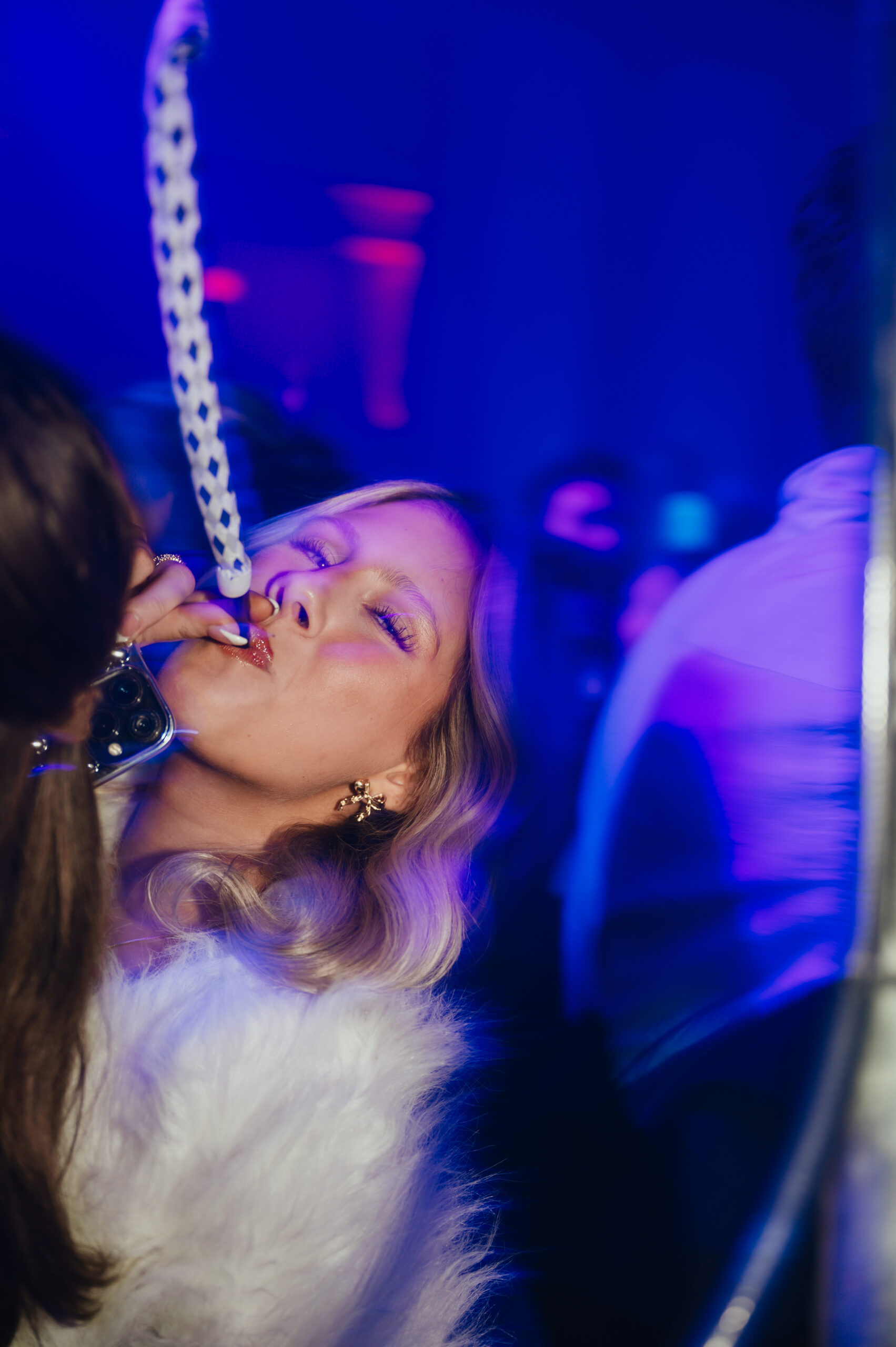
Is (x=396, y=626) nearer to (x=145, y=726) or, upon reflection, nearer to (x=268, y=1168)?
(x=145, y=726)

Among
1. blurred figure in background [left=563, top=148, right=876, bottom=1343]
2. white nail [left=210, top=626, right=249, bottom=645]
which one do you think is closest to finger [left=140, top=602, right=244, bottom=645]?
white nail [left=210, top=626, right=249, bottom=645]

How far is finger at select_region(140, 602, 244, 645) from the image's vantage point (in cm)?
45

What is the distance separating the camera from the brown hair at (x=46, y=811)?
0.37m

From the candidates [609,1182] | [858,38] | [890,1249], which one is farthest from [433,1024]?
[858,38]

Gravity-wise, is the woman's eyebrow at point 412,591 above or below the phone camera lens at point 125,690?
above

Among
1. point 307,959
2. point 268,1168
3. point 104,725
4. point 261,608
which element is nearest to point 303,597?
point 261,608

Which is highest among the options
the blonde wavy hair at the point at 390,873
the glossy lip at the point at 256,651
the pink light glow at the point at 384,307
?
the pink light glow at the point at 384,307

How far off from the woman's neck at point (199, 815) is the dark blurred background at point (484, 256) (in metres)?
0.15

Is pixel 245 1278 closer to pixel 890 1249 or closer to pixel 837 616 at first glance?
pixel 890 1249

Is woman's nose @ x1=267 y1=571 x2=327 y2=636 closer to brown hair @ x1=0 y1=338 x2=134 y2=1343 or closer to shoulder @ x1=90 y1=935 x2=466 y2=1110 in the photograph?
brown hair @ x1=0 y1=338 x2=134 y2=1343

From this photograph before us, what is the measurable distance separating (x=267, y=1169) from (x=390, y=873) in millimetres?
189

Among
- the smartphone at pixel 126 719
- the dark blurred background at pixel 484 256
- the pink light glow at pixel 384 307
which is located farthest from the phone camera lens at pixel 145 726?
the pink light glow at pixel 384 307

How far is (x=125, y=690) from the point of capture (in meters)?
0.44

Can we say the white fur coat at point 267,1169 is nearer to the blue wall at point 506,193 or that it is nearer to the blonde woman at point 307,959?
the blonde woman at point 307,959
